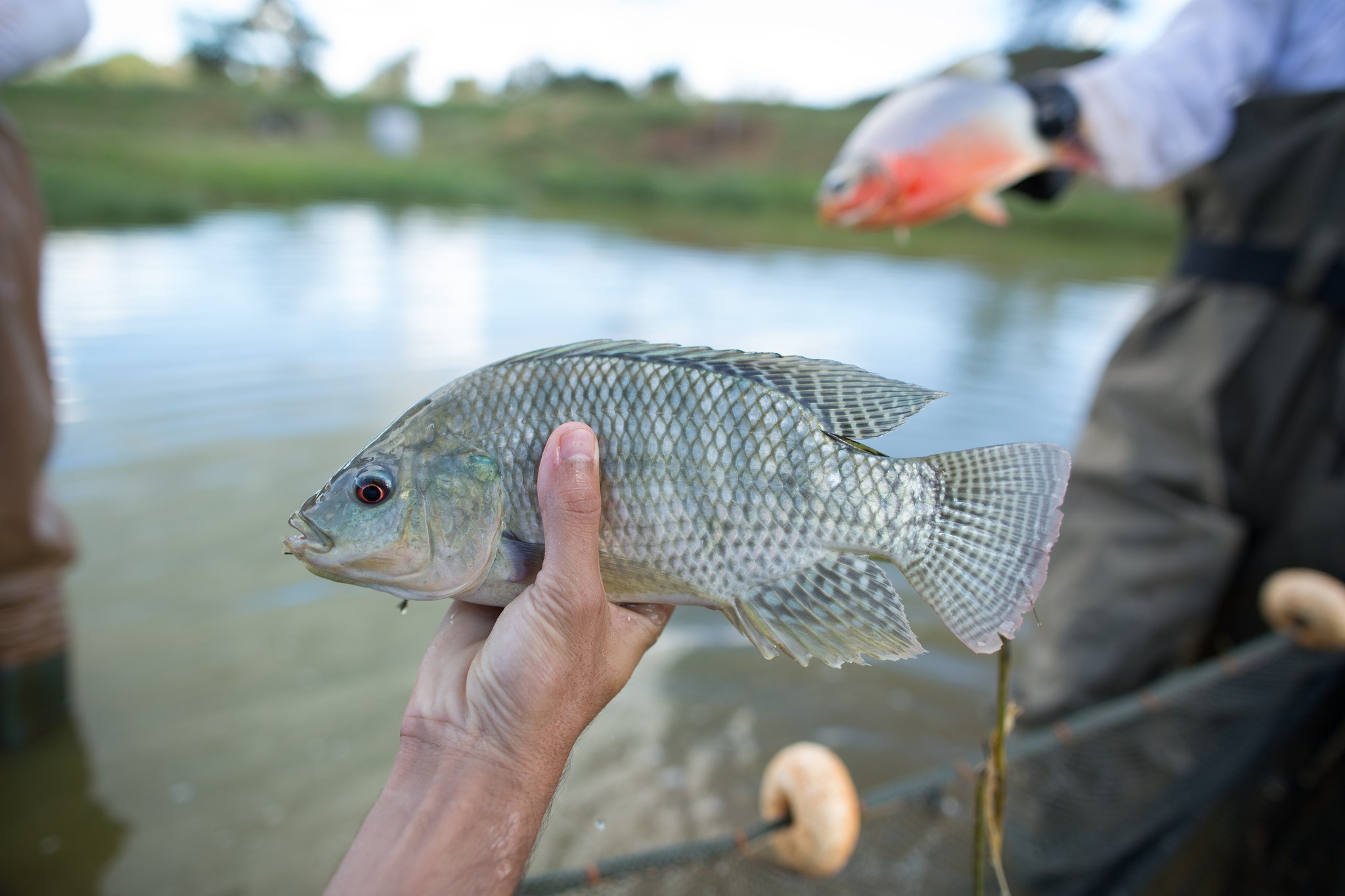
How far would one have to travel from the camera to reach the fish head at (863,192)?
2391 millimetres

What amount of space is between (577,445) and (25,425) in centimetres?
324

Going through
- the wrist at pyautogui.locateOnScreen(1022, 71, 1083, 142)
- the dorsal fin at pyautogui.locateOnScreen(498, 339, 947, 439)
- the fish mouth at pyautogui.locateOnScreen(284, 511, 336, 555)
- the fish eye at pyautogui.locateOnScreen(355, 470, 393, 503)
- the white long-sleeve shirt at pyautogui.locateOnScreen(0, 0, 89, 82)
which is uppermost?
the wrist at pyautogui.locateOnScreen(1022, 71, 1083, 142)

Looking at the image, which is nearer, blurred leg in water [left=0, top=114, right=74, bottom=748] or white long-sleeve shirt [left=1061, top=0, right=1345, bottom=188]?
white long-sleeve shirt [left=1061, top=0, right=1345, bottom=188]

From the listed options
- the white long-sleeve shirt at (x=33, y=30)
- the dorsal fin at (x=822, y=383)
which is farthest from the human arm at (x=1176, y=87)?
the white long-sleeve shirt at (x=33, y=30)

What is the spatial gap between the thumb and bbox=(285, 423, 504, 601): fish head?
14 centimetres

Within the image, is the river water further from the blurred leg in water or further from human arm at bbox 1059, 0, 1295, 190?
human arm at bbox 1059, 0, 1295, 190

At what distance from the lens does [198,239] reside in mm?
15273

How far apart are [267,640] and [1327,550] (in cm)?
554

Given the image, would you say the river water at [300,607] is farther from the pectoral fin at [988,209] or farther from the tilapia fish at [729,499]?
the pectoral fin at [988,209]

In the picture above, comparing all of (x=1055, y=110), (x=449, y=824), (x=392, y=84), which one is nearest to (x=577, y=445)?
(x=449, y=824)

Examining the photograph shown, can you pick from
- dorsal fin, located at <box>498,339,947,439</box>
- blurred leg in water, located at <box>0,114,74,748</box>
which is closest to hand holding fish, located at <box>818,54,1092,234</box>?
dorsal fin, located at <box>498,339,947,439</box>

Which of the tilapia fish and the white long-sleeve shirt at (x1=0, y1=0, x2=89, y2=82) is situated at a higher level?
the white long-sleeve shirt at (x1=0, y1=0, x2=89, y2=82)

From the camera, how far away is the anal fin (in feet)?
4.40

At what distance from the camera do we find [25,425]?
3270 millimetres
